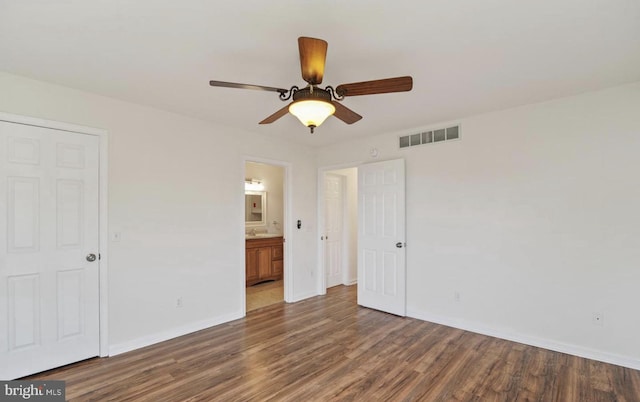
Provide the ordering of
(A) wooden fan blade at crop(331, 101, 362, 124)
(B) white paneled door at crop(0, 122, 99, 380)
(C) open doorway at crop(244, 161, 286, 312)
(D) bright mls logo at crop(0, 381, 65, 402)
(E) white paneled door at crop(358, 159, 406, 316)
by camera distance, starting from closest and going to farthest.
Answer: (A) wooden fan blade at crop(331, 101, 362, 124)
(D) bright mls logo at crop(0, 381, 65, 402)
(B) white paneled door at crop(0, 122, 99, 380)
(E) white paneled door at crop(358, 159, 406, 316)
(C) open doorway at crop(244, 161, 286, 312)

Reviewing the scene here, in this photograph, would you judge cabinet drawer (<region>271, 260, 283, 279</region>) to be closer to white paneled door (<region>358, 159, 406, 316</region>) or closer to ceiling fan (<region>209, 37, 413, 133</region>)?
white paneled door (<region>358, 159, 406, 316</region>)

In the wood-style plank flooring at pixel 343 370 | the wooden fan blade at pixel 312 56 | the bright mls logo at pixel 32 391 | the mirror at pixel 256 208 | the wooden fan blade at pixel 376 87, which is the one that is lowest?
the wood-style plank flooring at pixel 343 370

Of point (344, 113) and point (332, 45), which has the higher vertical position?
point (332, 45)

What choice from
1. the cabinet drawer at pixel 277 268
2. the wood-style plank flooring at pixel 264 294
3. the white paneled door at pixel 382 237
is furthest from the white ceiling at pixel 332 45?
the cabinet drawer at pixel 277 268

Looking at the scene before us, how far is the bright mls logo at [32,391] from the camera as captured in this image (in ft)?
7.37

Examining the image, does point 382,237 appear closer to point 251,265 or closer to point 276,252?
point 276,252

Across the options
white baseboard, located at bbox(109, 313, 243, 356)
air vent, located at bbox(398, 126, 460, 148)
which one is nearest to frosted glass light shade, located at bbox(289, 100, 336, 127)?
air vent, located at bbox(398, 126, 460, 148)

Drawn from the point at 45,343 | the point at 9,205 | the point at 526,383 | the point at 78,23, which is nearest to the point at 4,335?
the point at 45,343

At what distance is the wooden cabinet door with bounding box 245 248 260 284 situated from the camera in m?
5.41

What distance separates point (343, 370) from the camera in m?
2.65

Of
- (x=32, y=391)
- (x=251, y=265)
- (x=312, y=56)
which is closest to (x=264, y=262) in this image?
(x=251, y=265)

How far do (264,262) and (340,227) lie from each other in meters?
1.55

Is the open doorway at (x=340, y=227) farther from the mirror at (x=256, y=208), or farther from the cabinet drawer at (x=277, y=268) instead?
the mirror at (x=256, y=208)

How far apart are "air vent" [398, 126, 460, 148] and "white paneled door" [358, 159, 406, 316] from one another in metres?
0.28
